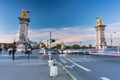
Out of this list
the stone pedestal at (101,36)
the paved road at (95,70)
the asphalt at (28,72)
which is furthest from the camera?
the stone pedestal at (101,36)

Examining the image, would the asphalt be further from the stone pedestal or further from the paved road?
the stone pedestal

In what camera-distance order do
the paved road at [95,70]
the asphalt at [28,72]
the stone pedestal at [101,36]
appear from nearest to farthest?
the asphalt at [28,72] < the paved road at [95,70] < the stone pedestal at [101,36]

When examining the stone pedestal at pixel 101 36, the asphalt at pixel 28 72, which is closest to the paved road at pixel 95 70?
the asphalt at pixel 28 72

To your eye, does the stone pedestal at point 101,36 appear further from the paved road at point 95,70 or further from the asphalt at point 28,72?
the asphalt at point 28,72

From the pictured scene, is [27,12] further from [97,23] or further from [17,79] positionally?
[17,79]

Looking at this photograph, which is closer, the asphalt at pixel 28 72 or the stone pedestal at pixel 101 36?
the asphalt at pixel 28 72

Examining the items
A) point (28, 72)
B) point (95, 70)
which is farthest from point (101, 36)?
point (28, 72)

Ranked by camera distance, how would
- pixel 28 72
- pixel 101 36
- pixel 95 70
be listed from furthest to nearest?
pixel 101 36 → pixel 95 70 → pixel 28 72

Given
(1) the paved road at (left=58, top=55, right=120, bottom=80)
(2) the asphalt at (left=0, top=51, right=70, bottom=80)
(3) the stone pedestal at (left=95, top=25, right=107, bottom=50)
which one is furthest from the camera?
(3) the stone pedestal at (left=95, top=25, right=107, bottom=50)

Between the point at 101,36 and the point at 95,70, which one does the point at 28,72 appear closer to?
the point at 95,70

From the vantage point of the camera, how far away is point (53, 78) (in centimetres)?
1205

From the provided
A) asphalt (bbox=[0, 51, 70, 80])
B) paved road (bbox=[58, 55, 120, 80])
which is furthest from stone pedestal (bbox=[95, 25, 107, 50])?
asphalt (bbox=[0, 51, 70, 80])

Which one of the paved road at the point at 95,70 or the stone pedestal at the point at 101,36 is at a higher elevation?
the stone pedestal at the point at 101,36

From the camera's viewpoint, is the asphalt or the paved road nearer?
the asphalt
